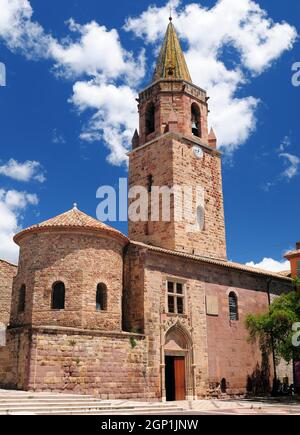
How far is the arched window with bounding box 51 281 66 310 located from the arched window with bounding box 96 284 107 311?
5.07 ft

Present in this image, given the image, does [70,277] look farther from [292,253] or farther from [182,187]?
[292,253]

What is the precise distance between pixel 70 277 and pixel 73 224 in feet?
7.65

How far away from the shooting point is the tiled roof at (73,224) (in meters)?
20.6

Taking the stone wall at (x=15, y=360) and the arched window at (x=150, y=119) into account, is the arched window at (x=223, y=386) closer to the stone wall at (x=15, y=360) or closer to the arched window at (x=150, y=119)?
the stone wall at (x=15, y=360)

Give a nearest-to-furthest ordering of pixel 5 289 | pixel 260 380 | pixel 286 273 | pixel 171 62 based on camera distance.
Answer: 1. pixel 260 380
2. pixel 5 289
3. pixel 171 62
4. pixel 286 273

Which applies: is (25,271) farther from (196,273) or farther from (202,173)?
(202,173)

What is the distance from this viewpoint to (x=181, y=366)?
71.7 ft

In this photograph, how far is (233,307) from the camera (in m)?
25.2

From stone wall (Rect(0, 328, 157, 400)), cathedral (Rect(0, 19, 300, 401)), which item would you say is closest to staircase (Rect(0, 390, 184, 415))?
stone wall (Rect(0, 328, 157, 400))

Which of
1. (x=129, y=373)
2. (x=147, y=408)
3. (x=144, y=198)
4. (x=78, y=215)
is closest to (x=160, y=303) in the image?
(x=129, y=373)

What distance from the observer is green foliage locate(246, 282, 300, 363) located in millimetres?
22469

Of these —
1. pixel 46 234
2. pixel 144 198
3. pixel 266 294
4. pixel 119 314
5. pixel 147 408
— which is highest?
pixel 144 198

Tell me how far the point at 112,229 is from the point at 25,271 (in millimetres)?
4314

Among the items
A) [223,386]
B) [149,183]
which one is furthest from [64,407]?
[149,183]
